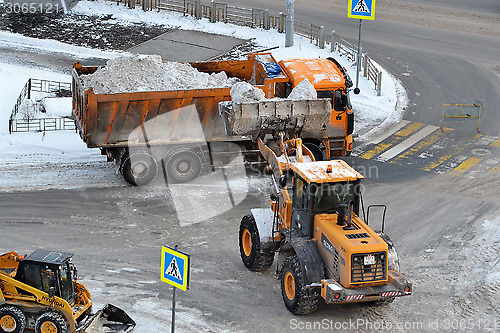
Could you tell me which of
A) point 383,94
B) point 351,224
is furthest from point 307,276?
point 383,94

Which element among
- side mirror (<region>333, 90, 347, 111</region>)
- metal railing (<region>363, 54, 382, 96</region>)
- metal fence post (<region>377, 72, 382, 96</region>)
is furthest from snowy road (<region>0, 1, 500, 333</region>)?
metal railing (<region>363, 54, 382, 96</region>)

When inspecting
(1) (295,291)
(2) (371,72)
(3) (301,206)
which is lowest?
(1) (295,291)

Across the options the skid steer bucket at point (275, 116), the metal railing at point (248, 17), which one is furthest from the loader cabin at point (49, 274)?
the metal railing at point (248, 17)

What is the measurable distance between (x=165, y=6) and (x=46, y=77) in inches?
382

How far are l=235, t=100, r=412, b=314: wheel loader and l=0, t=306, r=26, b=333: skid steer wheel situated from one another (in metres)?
5.19

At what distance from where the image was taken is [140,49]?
3316cm

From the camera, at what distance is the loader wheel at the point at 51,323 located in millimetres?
14305

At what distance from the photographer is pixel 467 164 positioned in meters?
24.6

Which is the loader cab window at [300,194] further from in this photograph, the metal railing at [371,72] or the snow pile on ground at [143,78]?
the metal railing at [371,72]

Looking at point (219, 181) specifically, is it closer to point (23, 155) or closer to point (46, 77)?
point (23, 155)

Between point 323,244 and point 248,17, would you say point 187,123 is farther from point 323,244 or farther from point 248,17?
point 248,17

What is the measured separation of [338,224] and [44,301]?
582cm

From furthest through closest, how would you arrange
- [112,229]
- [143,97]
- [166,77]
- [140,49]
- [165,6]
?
[165,6]
[140,49]
[166,77]
[143,97]
[112,229]

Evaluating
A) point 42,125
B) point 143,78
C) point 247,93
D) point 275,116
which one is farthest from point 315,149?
point 42,125
